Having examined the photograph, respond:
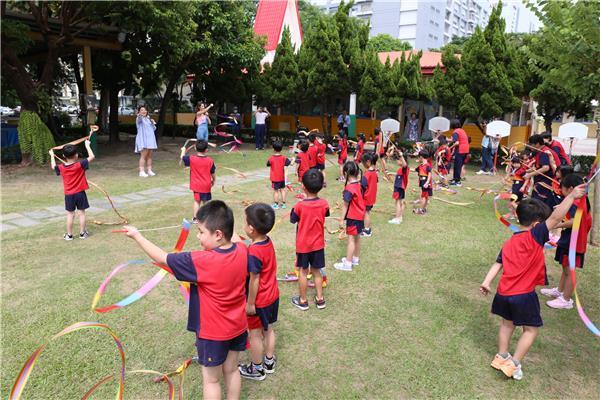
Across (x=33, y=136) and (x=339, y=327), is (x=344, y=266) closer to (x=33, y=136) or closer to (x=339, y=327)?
(x=339, y=327)

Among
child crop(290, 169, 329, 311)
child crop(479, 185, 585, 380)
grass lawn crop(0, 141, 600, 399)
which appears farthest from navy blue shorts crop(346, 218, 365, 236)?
child crop(479, 185, 585, 380)

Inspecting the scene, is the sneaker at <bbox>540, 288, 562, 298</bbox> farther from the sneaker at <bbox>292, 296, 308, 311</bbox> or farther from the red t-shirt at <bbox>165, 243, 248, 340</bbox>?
the red t-shirt at <bbox>165, 243, 248, 340</bbox>

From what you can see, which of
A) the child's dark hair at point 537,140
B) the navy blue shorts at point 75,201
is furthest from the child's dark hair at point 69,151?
the child's dark hair at point 537,140

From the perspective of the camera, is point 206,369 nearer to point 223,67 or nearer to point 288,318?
point 288,318

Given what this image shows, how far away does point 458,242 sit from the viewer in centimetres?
651

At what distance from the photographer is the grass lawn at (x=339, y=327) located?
10.2 ft

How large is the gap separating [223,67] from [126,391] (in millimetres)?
16556

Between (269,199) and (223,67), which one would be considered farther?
(223,67)

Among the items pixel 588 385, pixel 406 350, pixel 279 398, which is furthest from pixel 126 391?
pixel 588 385

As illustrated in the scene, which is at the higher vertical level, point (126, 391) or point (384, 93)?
point (384, 93)

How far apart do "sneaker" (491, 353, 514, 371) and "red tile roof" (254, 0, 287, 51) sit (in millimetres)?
24302

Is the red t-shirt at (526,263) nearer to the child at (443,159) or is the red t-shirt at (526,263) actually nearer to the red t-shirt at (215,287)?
the red t-shirt at (215,287)

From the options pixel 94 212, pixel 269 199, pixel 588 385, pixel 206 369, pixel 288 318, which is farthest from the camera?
pixel 269 199

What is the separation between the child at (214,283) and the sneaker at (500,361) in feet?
6.89
